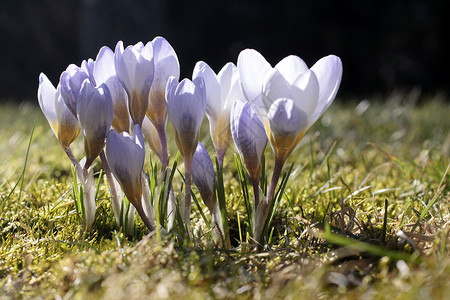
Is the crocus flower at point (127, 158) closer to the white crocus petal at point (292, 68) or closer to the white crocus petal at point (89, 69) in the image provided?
the white crocus petal at point (89, 69)

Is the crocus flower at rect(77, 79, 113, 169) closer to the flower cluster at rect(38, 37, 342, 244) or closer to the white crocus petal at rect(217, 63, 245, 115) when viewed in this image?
the flower cluster at rect(38, 37, 342, 244)

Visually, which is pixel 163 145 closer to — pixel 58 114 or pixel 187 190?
pixel 187 190

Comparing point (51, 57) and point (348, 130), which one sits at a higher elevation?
point (51, 57)

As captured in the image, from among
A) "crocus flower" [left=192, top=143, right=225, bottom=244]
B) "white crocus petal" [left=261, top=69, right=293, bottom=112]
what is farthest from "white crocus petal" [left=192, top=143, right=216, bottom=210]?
"white crocus petal" [left=261, top=69, right=293, bottom=112]

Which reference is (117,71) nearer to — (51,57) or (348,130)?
(348,130)

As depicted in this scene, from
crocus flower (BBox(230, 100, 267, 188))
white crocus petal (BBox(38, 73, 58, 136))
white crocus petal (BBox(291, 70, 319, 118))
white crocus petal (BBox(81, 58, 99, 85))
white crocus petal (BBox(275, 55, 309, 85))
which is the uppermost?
white crocus petal (BBox(81, 58, 99, 85))

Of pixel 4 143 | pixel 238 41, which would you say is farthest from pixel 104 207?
pixel 238 41
